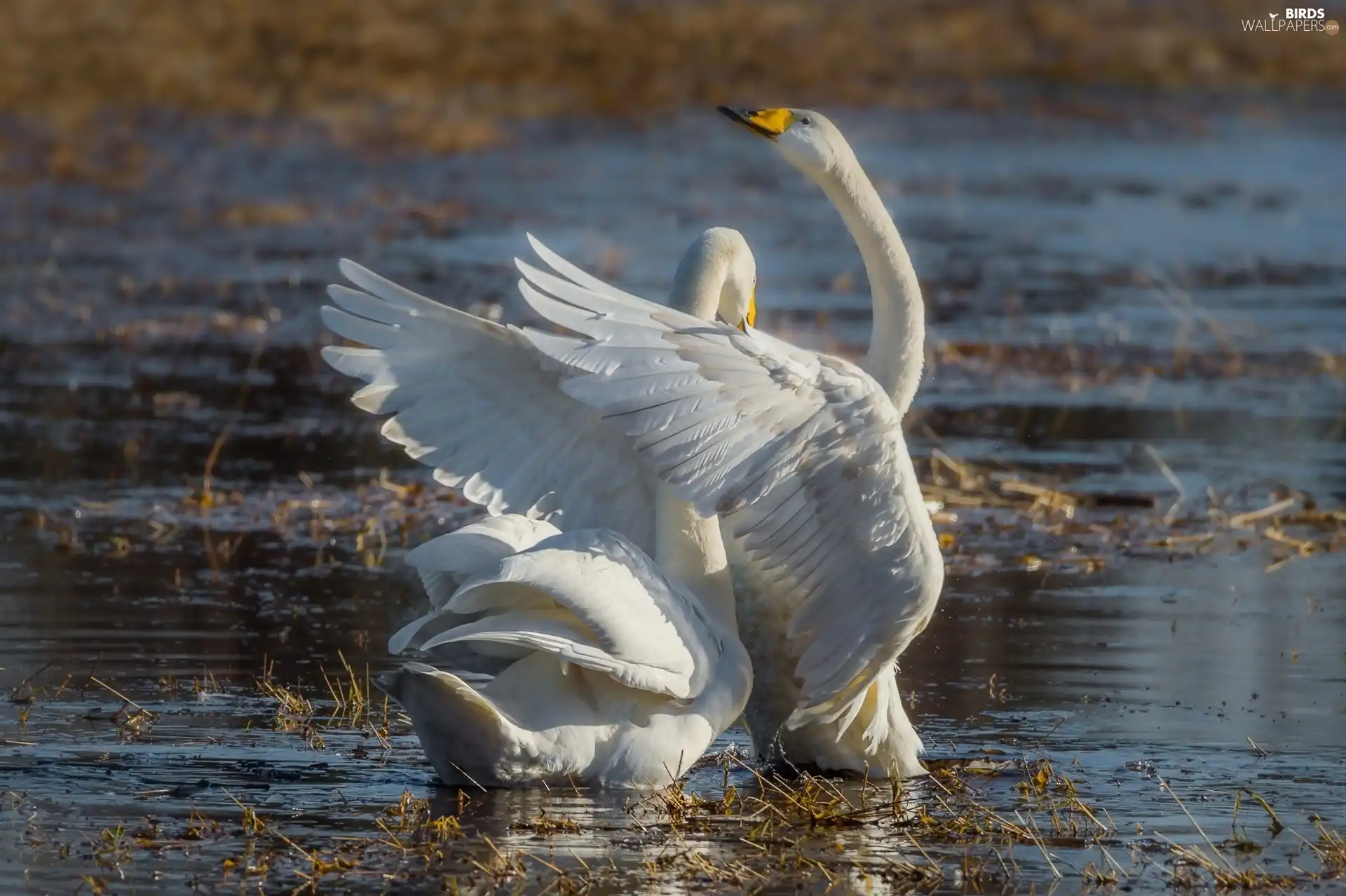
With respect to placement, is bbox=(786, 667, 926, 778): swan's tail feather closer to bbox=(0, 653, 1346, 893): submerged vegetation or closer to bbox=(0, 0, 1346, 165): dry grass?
bbox=(0, 653, 1346, 893): submerged vegetation

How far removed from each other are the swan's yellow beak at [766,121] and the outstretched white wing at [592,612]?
60.9 inches

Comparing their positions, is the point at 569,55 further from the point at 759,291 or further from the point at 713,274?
the point at 713,274

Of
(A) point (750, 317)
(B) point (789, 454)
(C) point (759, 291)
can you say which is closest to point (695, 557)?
(B) point (789, 454)

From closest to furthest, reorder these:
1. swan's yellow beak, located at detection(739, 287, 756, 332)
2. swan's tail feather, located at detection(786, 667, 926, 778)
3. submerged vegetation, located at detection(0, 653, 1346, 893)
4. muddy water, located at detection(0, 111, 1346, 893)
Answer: submerged vegetation, located at detection(0, 653, 1346, 893), muddy water, located at detection(0, 111, 1346, 893), swan's tail feather, located at detection(786, 667, 926, 778), swan's yellow beak, located at detection(739, 287, 756, 332)

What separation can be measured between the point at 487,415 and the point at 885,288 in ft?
4.27

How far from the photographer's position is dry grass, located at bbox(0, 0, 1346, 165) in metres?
30.4

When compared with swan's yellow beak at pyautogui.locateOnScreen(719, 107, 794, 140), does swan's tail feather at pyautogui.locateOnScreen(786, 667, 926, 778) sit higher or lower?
lower

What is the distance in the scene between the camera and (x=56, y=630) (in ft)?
28.3

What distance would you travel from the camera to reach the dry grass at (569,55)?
30.4m

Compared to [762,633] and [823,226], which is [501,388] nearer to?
[762,633]

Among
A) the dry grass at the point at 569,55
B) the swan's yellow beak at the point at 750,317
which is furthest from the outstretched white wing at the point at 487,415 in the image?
the dry grass at the point at 569,55

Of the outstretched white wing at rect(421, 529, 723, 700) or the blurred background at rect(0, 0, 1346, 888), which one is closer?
the outstretched white wing at rect(421, 529, 723, 700)

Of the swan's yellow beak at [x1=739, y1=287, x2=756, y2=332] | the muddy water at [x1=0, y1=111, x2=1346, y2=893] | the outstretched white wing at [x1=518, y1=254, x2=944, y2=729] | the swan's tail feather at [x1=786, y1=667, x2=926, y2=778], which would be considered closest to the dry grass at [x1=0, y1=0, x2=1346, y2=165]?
the muddy water at [x1=0, y1=111, x2=1346, y2=893]

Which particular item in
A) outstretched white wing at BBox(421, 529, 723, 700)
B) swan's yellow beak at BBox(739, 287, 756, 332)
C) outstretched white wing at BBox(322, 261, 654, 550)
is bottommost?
outstretched white wing at BBox(421, 529, 723, 700)
